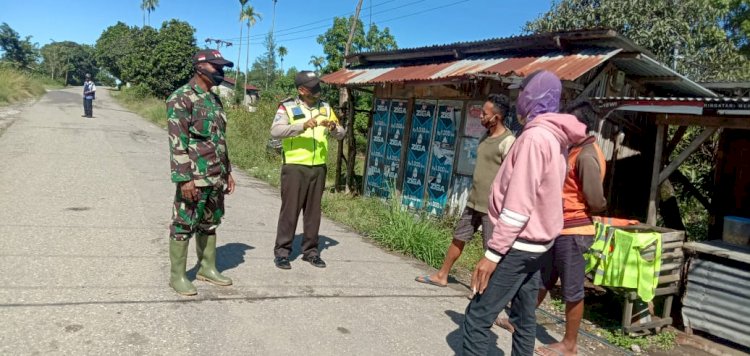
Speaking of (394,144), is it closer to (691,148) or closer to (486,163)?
(486,163)

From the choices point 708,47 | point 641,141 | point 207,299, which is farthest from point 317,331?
point 708,47

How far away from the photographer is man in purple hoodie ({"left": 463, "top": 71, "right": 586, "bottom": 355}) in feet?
7.62

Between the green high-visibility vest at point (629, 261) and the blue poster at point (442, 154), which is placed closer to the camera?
the green high-visibility vest at point (629, 261)

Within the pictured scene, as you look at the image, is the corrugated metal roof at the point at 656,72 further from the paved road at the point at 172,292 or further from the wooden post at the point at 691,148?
the paved road at the point at 172,292

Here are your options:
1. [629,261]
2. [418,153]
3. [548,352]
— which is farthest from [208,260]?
[418,153]

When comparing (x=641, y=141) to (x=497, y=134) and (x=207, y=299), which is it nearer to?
(x=497, y=134)

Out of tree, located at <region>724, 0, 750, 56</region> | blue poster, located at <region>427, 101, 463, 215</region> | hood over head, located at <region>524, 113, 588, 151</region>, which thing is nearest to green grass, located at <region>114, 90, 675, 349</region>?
blue poster, located at <region>427, 101, 463, 215</region>

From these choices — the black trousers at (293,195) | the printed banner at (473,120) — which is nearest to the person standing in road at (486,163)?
the black trousers at (293,195)

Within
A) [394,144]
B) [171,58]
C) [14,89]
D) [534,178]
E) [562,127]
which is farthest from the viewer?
[171,58]

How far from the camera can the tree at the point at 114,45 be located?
55350 millimetres

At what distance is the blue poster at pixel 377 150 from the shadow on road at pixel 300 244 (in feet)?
10.6

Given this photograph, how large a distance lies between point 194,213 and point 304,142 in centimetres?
129

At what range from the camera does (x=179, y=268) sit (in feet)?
12.3

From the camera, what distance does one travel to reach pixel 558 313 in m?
4.82
